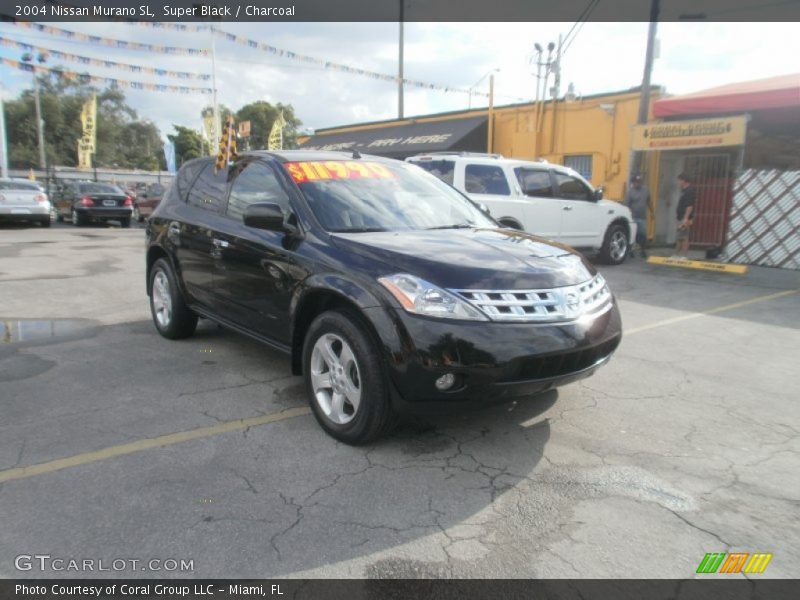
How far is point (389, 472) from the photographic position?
317cm

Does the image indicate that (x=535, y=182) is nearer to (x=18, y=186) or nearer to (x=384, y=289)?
(x=384, y=289)

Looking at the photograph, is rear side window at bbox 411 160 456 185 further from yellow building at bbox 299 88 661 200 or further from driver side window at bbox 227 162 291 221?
yellow building at bbox 299 88 661 200

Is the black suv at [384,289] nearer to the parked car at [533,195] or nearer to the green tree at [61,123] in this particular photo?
the parked car at [533,195]

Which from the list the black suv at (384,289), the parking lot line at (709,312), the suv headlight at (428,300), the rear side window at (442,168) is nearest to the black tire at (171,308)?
the black suv at (384,289)

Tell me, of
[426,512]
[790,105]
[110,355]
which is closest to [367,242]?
[426,512]

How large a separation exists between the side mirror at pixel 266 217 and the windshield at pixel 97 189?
19199 mm

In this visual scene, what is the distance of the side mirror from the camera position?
382 centimetres

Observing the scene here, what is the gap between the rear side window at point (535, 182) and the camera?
10.2 metres

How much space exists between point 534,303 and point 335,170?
201 centimetres

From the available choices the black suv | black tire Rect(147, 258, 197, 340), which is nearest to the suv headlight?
the black suv

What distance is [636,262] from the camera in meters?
12.4

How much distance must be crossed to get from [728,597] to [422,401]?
1.55 meters

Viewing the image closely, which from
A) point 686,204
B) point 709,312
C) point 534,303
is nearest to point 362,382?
point 534,303
